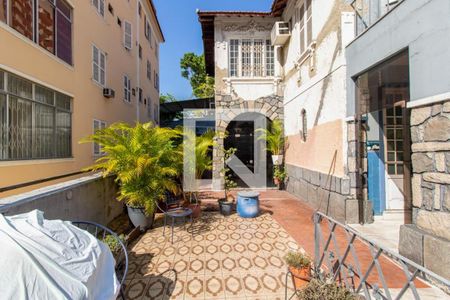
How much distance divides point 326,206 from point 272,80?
691 cm

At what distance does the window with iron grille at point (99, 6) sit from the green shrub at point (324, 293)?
36.5 feet

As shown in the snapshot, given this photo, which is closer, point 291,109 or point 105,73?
point 105,73

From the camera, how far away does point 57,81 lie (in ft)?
22.1

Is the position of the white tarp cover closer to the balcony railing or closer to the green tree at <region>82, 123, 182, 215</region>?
the green tree at <region>82, 123, 182, 215</region>

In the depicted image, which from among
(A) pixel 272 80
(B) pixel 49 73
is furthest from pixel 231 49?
(B) pixel 49 73

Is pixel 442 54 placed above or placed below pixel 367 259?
above

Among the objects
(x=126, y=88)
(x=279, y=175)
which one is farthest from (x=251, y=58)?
(x=126, y=88)

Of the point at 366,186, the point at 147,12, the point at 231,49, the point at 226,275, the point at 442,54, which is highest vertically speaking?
the point at 147,12

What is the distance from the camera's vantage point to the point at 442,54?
3.60 m

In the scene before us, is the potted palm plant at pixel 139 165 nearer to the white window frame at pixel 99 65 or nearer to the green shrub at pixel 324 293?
the green shrub at pixel 324 293

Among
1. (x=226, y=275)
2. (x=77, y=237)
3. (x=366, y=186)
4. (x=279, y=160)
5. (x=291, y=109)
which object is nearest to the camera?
(x=77, y=237)

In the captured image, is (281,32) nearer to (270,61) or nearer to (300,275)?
(270,61)

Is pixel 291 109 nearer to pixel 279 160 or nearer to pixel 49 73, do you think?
pixel 279 160

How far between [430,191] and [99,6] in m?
12.0
